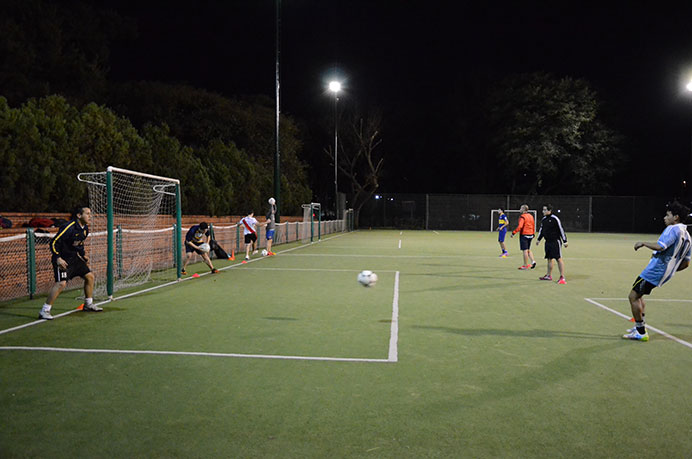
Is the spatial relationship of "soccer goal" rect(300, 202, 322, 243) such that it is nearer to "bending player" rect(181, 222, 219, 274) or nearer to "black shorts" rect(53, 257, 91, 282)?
"bending player" rect(181, 222, 219, 274)

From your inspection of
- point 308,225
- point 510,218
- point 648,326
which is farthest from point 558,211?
point 648,326

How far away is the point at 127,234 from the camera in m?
13.1

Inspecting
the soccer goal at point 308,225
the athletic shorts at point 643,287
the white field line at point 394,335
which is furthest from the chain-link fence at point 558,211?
the athletic shorts at point 643,287

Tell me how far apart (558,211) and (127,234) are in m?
42.7

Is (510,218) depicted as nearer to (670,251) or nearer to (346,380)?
(670,251)

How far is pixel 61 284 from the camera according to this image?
8.10 meters

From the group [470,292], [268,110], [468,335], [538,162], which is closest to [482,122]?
[538,162]

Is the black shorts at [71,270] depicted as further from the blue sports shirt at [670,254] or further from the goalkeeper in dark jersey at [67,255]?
the blue sports shirt at [670,254]

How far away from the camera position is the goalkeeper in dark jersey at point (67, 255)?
8016 millimetres

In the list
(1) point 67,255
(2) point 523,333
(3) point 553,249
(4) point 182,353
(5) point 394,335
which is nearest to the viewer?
(4) point 182,353

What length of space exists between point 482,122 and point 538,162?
8.81 meters

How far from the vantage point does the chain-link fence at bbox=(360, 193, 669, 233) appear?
47.1 m

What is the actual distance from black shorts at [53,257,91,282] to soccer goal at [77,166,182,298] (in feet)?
3.56

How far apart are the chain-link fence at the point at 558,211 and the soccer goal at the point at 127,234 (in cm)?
3434
